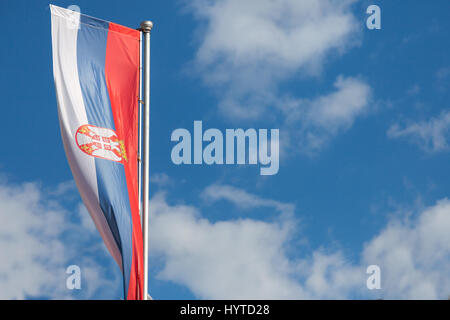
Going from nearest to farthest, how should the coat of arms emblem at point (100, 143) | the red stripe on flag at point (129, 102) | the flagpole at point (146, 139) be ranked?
the coat of arms emblem at point (100, 143) < the red stripe on flag at point (129, 102) < the flagpole at point (146, 139)

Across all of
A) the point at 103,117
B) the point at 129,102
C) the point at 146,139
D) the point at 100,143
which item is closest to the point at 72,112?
the point at 103,117

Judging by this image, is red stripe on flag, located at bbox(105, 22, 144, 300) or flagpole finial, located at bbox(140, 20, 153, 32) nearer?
red stripe on flag, located at bbox(105, 22, 144, 300)

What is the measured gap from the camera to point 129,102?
17562mm

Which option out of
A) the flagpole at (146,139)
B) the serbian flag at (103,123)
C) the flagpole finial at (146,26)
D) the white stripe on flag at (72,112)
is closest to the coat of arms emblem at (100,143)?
the serbian flag at (103,123)

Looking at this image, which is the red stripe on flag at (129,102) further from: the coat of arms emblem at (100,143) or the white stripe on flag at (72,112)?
the white stripe on flag at (72,112)

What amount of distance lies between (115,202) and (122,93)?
2.94m

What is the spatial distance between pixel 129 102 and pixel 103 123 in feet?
3.61

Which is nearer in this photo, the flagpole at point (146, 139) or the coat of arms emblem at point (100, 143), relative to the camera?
the coat of arms emblem at point (100, 143)

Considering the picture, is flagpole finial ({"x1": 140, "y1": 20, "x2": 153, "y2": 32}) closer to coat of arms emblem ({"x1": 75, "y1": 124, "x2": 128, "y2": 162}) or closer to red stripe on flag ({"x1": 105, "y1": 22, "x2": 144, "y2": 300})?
red stripe on flag ({"x1": 105, "y1": 22, "x2": 144, "y2": 300})

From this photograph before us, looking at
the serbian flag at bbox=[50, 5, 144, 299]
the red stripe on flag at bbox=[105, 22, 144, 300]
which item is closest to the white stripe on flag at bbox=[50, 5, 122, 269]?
the serbian flag at bbox=[50, 5, 144, 299]

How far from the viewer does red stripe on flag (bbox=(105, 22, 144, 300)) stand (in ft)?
54.4

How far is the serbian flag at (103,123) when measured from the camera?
53.0 feet
